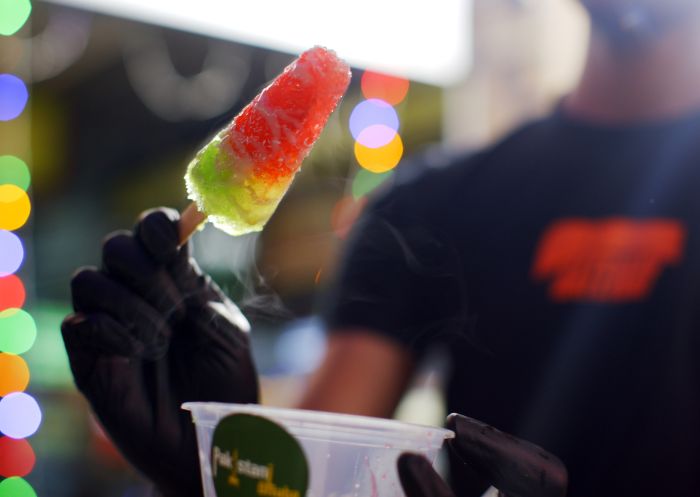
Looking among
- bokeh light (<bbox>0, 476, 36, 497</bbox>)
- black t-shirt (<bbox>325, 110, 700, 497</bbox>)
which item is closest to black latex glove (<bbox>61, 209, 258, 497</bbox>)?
black t-shirt (<bbox>325, 110, 700, 497</bbox>)

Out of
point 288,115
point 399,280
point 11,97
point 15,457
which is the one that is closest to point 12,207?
point 11,97

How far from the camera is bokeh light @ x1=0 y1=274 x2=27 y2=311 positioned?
2893mm

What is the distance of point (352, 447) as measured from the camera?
24.2 inches

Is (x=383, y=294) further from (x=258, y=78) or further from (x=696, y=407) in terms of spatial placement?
(x=258, y=78)

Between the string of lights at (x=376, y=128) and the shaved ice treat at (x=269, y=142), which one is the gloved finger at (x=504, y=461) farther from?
the string of lights at (x=376, y=128)

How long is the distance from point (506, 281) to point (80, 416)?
2890mm

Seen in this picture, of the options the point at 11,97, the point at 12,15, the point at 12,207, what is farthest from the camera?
the point at 11,97

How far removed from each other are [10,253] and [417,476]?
252 centimetres

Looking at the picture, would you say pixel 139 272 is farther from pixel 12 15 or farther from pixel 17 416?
pixel 17 416

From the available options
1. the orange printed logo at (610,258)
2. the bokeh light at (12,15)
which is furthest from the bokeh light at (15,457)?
the orange printed logo at (610,258)

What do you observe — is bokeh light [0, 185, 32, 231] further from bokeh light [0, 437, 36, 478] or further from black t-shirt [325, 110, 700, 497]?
black t-shirt [325, 110, 700, 497]

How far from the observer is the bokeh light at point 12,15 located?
8.77 feet

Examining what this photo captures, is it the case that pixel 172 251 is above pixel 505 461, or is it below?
above

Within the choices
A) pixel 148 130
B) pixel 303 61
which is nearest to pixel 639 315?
pixel 303 61
